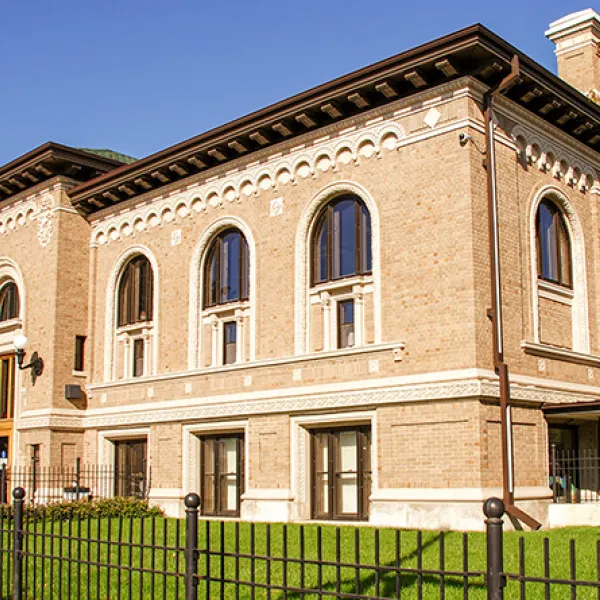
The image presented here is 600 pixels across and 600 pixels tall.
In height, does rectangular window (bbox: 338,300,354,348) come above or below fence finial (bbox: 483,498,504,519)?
above

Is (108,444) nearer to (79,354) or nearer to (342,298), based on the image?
(79,354)

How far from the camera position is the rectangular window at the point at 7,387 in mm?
26531

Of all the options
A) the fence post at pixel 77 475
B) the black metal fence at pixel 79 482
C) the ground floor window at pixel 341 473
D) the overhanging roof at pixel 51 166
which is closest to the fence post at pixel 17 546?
the ground floor window at pixel 341 473

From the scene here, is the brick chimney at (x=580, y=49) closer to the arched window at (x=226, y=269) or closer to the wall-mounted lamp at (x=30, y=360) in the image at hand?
the arched window at (x=226, y=269)

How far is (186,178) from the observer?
23.1 meters

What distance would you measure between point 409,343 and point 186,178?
8.53m

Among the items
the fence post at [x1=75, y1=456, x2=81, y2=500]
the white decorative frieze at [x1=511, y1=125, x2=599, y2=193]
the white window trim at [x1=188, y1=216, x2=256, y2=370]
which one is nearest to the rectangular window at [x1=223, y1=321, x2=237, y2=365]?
the white window trim at [x1=188, y1=216, x2=256, y2=370]

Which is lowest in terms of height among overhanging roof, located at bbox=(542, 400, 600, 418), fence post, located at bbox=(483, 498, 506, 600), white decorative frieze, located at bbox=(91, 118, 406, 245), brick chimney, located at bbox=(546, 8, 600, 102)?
fence post, located at bbox=(483, 498, 506, 600)

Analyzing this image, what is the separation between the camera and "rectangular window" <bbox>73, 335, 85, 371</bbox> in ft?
82.5

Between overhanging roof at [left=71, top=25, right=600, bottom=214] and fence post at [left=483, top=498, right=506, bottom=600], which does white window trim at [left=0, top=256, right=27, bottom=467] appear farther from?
fence post at [left=483, top=498, right=506, bottom=600]

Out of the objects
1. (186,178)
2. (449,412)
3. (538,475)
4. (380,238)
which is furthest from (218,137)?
(538,475)

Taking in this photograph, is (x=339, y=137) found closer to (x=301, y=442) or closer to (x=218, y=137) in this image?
(x=218, y=137)

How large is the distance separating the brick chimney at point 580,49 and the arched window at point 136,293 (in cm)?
1290

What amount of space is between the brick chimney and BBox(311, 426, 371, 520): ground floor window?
12.2 metres
